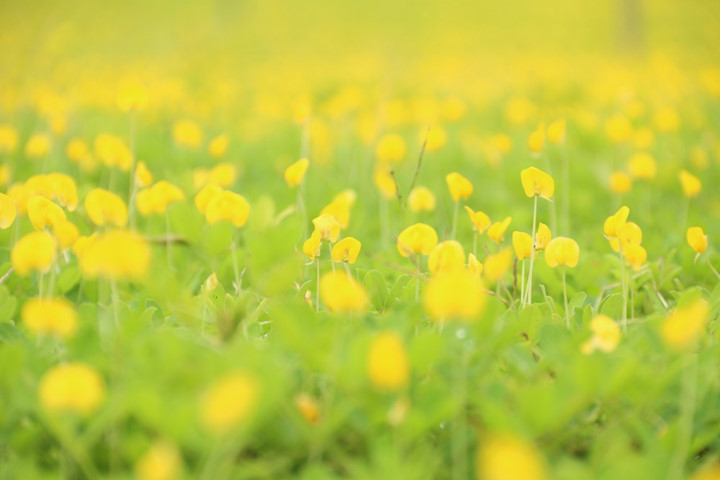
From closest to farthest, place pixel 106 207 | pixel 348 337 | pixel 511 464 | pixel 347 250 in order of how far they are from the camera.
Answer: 1. pixel 511 464
2. pixel 348 337
3. pixel 106 207
4. pixel 347 250

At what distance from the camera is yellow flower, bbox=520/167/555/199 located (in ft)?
4.48

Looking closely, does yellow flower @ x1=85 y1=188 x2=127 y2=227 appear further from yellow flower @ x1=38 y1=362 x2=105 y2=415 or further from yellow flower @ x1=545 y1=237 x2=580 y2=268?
yellow flower @ x1=545 y1=237 x2=580 y2=268

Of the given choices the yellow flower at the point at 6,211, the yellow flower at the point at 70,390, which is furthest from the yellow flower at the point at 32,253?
the yellow flower at the point at 6,211

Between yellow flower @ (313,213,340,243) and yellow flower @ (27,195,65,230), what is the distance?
456mm

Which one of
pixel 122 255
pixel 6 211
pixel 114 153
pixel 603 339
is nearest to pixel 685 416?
pixel 603 339

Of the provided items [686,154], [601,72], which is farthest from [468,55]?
[686,154]

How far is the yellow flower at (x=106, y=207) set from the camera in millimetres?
1213

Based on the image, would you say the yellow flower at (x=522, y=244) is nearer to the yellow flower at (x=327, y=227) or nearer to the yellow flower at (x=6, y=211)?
the yellow flower at (x=327, y=227)

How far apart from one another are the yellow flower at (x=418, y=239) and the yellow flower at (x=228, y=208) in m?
0.31

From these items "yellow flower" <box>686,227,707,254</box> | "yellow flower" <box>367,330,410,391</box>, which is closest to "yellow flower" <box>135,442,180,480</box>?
"yellow flower" <box>367,330,410,391</box>

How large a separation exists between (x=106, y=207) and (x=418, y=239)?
0.56 metres

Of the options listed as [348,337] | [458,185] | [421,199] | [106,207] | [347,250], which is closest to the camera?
[348,337]

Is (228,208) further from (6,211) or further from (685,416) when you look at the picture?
(685,416)

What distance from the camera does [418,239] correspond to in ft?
4.48
